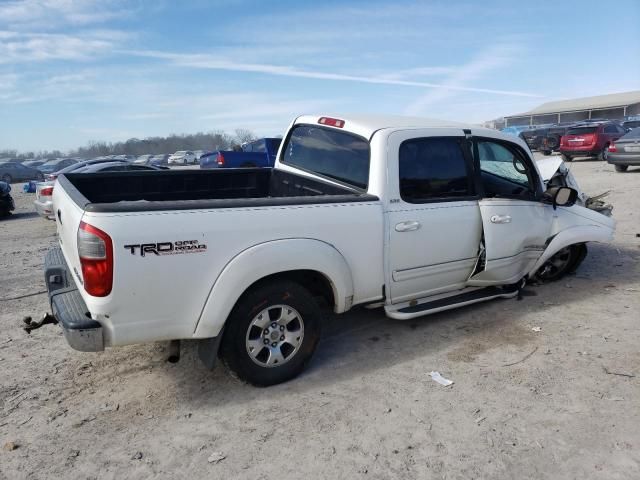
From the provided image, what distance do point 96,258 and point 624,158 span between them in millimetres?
16974

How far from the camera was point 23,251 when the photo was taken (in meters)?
8.30

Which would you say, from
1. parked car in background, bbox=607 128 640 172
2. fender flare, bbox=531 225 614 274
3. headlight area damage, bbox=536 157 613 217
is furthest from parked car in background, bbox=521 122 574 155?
fender flare, bbox=531 225 614 274

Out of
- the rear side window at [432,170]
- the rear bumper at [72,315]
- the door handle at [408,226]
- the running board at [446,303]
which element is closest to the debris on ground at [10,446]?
the rear bumper at [72,315]

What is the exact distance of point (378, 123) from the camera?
13.5 feet

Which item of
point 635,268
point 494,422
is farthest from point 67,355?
point 635,268

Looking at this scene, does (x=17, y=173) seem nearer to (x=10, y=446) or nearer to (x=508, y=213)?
(x=10, y=446)

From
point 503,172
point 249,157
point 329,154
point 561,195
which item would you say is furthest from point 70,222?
point 249,157

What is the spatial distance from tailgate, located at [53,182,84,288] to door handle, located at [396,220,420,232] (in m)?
2.21

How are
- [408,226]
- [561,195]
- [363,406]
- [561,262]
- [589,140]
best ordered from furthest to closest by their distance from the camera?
[589,140]
[561,262]
[561,195]
[408,226]
[363,406]

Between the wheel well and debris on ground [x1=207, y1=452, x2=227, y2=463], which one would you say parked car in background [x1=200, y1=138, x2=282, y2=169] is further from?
debris on ground [x1=207, y1=452, x2=227, y2=463]

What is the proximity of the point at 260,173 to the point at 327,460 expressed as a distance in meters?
3.35

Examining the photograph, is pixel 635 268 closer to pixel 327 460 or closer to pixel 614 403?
pixel 614 403

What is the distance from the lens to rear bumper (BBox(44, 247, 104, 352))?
281 cm

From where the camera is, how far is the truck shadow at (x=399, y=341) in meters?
3.50
